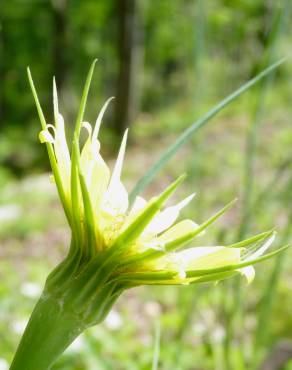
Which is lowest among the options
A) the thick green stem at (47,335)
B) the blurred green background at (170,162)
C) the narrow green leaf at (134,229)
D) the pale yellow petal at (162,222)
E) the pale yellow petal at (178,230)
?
the thick green stem at (47,335)

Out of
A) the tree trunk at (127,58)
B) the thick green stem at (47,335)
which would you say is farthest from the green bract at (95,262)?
the tree trunk at (127,58)

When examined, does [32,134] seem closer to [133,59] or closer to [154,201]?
[133,59]

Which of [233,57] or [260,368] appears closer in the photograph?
[260,368]

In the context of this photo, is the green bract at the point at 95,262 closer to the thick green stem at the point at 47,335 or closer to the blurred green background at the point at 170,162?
the thick green stem at the point at 47,335

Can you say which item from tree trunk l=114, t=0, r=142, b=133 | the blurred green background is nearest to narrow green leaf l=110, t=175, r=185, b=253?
the blurred green background

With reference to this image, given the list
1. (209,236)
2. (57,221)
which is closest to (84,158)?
(209,236)
